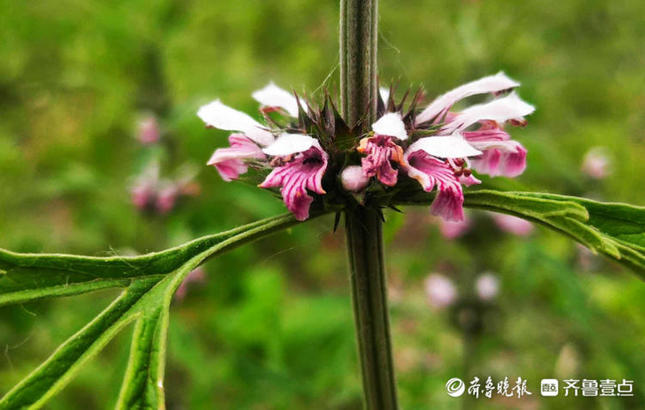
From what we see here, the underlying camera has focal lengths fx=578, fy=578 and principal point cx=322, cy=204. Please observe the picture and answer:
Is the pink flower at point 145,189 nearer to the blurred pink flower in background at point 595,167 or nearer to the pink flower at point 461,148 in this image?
the pink flower at point 461,148

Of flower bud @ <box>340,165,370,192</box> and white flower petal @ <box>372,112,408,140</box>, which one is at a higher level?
white flower petal @ <box>372,112,408,140</box>

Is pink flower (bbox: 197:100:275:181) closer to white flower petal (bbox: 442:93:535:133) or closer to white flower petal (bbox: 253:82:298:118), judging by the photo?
white flower petal (bbox: 253:82:298:118)

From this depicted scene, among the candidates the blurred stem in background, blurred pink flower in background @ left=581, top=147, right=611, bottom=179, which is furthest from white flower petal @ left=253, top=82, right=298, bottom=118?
blurred pink flower in background @ left=581, top=147, right=611, bottom=179

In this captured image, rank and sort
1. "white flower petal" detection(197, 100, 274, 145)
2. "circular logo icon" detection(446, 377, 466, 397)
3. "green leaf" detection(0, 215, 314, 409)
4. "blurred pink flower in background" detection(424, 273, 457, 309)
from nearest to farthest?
"green leaf" detection(0, 215, 314, 409) → "white flower petal" detection(197, 100, 274, 145) → "circular logo icon" detection(446, 377, 466, 397) → "blurred pink flower in background" detection(424, 273, 457, 309)

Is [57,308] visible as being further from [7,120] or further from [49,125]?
[49,125]

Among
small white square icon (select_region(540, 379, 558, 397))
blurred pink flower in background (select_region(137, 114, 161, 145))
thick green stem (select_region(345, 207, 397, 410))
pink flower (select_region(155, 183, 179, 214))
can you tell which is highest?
blurred pink flower in background (select_region(137, 114, 161, 145))

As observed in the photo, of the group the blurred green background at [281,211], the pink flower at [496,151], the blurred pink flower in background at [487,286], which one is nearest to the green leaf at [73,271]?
the blurred green background at [281,211]
